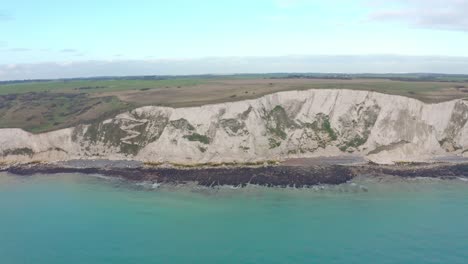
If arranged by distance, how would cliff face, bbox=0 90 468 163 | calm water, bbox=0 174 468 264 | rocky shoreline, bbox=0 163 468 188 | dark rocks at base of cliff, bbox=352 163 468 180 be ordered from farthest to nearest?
cliff face, bbox=0 90 468 163 < dark rocks at base of cliff, bbox=352 163 468 180 < rocky shoreline, bbox=0 163 468 188 < calm water, bbox=0 174 468 264

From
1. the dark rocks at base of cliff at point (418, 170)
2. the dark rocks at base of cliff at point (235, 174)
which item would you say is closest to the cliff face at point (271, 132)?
the dark rocks at base of cliff at point (418, 170)

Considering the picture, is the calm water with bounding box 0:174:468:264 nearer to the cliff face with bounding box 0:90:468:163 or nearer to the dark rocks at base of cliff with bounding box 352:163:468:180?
the dark rocks at base of cliff with bounding box 352:163:468:180

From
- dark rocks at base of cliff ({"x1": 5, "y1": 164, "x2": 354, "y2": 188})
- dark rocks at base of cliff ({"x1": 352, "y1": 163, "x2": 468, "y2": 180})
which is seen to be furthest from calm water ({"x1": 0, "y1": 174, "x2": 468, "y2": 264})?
dark rocks at base of cliff ({"x1": 352, "y1": 163, "x2": 468, "y2": 180})

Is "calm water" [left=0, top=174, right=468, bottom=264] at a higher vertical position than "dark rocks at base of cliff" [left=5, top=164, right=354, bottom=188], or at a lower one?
lower

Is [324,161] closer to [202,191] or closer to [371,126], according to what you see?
[371,126]

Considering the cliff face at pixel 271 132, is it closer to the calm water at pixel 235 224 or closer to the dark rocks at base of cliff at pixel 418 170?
the dark rocks at base of cliff at pixel 418 170

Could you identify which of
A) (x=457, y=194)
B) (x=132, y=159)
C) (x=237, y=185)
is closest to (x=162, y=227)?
(x=237, y=185)

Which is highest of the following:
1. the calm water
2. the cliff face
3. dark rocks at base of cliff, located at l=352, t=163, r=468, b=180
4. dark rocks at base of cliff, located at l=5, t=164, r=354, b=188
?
the cliff face
